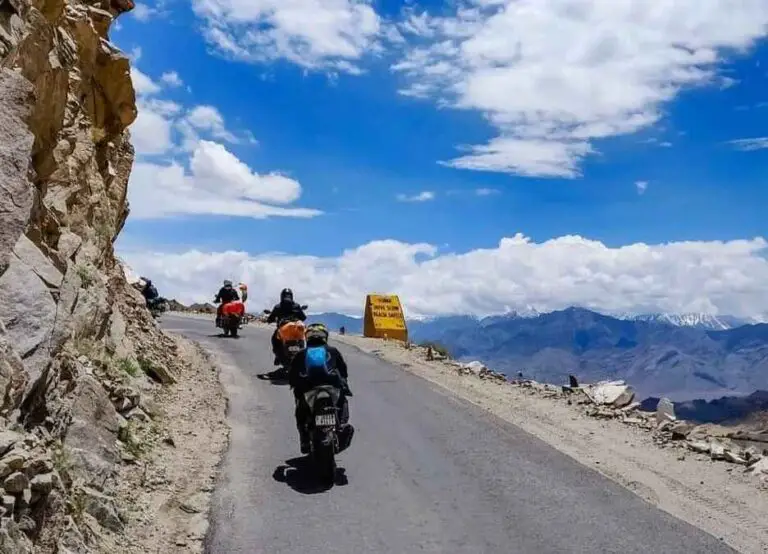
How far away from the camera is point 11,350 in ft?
19.4

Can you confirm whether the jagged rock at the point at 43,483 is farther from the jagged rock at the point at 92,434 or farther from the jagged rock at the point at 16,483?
the jagged rock at the point at 92,434

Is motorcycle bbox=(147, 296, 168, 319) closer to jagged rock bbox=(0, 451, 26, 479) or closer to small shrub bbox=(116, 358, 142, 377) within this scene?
small shrub bbox=(116, 358, 142, 377)

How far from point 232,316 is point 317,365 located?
16.5 meters

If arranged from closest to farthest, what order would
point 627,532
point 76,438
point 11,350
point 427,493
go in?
1. point 11,350
2. point 76,438
3. point 627,532
4. point 427,493

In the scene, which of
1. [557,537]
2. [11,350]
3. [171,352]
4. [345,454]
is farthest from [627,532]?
[171,352]

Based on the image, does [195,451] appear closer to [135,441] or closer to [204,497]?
[135,441]

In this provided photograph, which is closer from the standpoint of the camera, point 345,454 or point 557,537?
point 557,537

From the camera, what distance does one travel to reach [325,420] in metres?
9.87

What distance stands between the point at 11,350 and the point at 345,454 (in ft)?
20.6

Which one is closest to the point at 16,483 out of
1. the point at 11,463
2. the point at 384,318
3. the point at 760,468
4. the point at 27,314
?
the point at 11,463

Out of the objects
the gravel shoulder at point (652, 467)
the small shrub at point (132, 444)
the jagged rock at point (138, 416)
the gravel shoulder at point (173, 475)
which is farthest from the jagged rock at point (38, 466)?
the gravel shoulder at point (652, 467)

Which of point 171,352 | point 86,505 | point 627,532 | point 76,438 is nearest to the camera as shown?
point 86,505

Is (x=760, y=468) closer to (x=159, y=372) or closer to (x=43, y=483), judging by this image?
(x=43, y=483)

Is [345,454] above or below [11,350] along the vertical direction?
below
